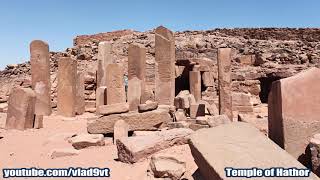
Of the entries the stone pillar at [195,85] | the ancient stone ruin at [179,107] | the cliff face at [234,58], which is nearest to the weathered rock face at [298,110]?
the ancient stone ruin at [179,107]

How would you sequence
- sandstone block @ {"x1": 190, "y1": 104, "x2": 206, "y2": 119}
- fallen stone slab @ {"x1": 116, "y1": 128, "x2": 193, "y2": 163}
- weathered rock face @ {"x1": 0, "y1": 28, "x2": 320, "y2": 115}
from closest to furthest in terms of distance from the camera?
fallen stone slab @ {"x1": 116, "y1": 128, "x2": 193, "y2": 163}
sandstone block @ {"x1": 190, "y1": 104, "x2": 206, "y2": 119}
weathered rock face @ {"x1": 0, "y1": 28, "x2": 320, "y2": 115}

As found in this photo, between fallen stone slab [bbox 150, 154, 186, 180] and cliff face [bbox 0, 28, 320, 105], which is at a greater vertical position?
cliff face [bbox 0, 28, 320, 105]

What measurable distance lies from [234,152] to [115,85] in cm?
704

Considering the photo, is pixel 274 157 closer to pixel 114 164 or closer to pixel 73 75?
pixel 114 164

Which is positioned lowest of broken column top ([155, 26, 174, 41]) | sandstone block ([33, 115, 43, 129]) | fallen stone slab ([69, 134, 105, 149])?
fallen stone slab ([69, 134, 105, 149])

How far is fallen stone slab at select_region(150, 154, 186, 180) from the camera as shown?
4.15 meters

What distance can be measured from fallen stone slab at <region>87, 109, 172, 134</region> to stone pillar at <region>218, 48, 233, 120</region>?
328cm

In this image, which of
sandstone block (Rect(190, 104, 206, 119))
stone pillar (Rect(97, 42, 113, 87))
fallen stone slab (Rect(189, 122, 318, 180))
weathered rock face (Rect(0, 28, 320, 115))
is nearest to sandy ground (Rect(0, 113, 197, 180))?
fallen stone slab (Rect(189, 122, 318, 180))

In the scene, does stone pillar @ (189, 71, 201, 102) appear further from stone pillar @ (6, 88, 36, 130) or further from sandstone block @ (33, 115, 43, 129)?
stone pillar @ (6, 88, 36, 130)

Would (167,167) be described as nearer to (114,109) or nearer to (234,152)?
(234,152)

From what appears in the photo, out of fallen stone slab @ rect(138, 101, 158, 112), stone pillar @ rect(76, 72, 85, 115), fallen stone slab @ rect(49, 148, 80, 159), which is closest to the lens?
fallen stone slab @ rect(49, 148, 80, 159)

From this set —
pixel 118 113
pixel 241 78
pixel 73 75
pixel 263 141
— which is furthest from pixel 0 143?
pixel 241 78

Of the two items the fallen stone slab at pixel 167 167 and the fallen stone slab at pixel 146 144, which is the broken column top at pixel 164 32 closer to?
the fallen stone slab at pixel 146 144

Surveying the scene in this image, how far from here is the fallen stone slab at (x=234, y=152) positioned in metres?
3.28
